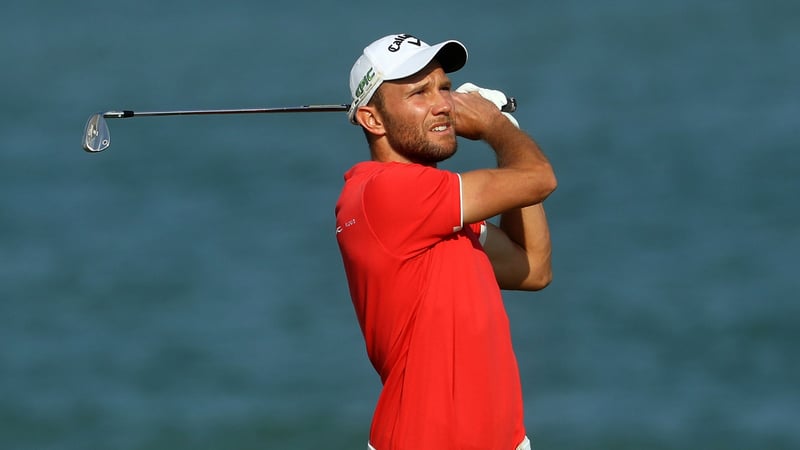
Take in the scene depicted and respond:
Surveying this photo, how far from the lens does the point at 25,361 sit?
8.57 metres

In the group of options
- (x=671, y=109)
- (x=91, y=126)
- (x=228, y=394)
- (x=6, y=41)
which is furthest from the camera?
(x=6, y=41)

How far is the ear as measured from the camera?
3.54 m

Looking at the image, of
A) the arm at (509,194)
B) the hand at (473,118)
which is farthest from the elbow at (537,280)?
the hand at (473,118)

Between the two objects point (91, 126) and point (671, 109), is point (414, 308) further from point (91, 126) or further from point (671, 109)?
point (671, 109)

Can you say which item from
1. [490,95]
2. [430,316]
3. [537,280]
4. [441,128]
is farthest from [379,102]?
[537,280]

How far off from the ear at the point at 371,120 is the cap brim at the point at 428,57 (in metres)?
0.09

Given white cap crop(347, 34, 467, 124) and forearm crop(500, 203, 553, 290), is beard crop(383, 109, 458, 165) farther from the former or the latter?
forearm crop(500, 203, 553, 290)

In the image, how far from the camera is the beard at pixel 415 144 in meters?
3.47

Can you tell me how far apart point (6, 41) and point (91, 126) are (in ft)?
24.4

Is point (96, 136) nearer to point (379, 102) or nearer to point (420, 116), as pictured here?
point (379, 102)

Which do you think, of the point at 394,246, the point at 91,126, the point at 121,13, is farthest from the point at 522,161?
the point at 121,13

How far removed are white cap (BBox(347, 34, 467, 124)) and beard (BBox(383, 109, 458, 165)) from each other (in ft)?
0.29

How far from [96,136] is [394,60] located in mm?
1301

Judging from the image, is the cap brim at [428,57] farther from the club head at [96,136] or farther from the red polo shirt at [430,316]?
the club head at [96,136]
